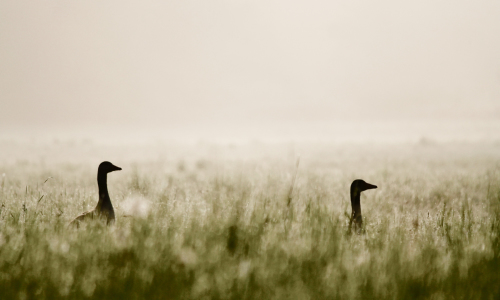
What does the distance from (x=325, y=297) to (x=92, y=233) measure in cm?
172

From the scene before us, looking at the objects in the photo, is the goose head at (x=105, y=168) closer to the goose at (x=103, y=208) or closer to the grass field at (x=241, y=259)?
the goose at (x=103, y=208)

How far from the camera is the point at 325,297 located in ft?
9.17

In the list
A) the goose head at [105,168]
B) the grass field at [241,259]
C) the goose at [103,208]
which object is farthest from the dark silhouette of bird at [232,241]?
the goose head at [105,168]

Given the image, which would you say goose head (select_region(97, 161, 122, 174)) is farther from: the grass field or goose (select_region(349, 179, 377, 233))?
goose (select_region(349, 179, 377, 233))

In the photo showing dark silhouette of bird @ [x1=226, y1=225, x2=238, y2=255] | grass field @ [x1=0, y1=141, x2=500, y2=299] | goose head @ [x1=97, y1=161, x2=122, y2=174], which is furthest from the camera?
goose head @ [x1=97, y1=161, x2=122, y2=174]

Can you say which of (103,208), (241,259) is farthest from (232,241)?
(103,208)

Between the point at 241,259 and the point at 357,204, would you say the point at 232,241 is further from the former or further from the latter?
the point at 357,204

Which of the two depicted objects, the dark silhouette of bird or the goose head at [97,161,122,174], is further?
the goose head at [97,161,122,174]

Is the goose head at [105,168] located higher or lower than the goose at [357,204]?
higher

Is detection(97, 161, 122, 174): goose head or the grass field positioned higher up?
detection(97, 161, 122, 174): goose head

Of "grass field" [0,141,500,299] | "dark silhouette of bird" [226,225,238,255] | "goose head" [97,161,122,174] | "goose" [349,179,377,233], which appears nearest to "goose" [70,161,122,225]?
"goose head" [97,161,122,174]

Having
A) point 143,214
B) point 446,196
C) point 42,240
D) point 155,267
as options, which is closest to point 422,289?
point 155,267

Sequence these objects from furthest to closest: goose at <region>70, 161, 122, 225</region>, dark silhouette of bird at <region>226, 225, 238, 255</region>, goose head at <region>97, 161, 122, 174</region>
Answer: goose head at <region>97, 161, 122, 174</region>, goose at <region>70, 161, 122, 225</region>, dark silhouette of bird at <region>226, 225, 238, 255</region>

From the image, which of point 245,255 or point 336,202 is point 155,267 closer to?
point 245,255
